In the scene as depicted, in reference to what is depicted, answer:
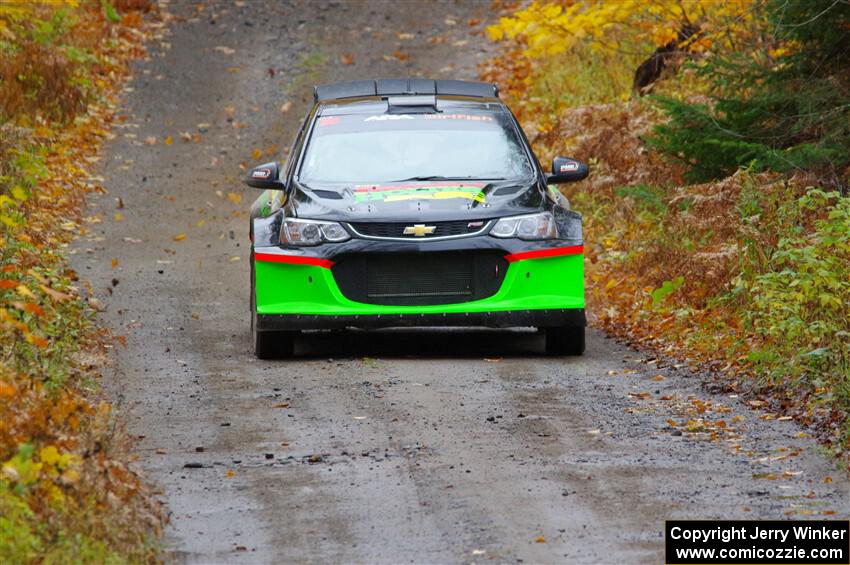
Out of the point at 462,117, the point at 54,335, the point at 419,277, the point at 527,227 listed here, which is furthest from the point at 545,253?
the point at 54,335

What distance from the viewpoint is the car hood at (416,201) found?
9969 millimetres

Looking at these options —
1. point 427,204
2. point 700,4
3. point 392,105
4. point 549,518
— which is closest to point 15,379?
point 549,518

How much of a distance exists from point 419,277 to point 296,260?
0.82 meters

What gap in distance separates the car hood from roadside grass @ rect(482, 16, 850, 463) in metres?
1.54

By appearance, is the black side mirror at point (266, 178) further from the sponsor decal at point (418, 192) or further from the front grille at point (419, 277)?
the front grille at point (419, 277)

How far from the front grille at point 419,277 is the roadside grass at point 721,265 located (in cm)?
149

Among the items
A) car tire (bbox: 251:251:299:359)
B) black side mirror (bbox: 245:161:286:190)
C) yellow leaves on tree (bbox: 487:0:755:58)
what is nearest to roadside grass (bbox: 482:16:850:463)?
yellow leaves on tree (bbox: 487:0:755:58)

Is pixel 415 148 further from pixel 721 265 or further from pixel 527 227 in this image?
pixel 721 265

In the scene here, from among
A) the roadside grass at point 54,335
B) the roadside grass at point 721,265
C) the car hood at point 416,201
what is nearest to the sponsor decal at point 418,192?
the car hood at point 416,201

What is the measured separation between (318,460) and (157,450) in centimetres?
86

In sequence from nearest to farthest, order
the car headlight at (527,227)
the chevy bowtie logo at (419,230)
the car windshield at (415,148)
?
1. the chevy bowtie logo at (419,230)
2. the car headlight at (527,227)
3. the car windshield at (415,148)

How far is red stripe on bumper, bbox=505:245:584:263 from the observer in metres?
9.94

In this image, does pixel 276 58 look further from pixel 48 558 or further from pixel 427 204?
pixel 48 558

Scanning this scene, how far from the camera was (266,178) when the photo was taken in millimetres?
10609
